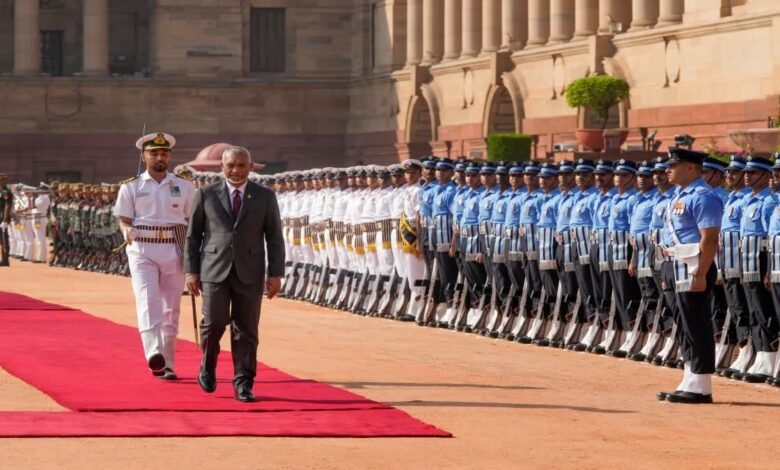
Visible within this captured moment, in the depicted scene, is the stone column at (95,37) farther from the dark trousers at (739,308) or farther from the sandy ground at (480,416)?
the dark trousers at (739,308)

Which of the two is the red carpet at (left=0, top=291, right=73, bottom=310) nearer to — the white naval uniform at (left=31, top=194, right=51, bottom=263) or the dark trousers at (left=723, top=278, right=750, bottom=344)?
the dark trousers at (left=723, top=278, right=750, bottom=344)

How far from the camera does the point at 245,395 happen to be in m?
17.4

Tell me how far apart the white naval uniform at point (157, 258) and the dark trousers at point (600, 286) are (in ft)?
18.5

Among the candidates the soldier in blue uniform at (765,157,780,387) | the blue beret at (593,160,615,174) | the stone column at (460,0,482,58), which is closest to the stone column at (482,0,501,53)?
the stone column at (460,0,482,58)

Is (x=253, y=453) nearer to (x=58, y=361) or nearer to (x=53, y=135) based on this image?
(x=58, y=361)

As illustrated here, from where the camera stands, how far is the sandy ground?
47.0ft

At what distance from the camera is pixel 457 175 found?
28.2 meters

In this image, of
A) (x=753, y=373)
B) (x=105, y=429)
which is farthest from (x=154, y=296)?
(x=753, y=373)

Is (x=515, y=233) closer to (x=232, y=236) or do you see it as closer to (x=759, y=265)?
(x=759, y=265)

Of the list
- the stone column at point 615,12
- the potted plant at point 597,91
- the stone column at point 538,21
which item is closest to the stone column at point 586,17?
the stone column at point 615,12

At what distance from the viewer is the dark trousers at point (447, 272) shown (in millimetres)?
28094

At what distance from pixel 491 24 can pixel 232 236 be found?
46.6 metres

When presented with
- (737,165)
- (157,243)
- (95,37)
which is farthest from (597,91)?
(95,37)

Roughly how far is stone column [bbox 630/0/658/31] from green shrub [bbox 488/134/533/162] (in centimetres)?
380
